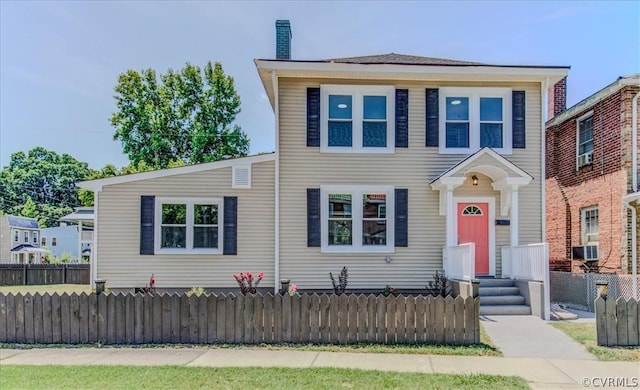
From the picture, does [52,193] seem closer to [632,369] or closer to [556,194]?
[556,194]

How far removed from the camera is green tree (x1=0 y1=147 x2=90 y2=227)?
2539 inches

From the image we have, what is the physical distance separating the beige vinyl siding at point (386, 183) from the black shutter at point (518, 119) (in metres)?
0.18

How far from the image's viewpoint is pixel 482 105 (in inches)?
511

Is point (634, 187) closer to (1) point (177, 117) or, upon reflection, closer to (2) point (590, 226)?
(2) point (590, 226)

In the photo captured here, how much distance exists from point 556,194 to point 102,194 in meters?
14.7

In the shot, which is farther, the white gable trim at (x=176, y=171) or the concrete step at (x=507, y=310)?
the white gable trim at (x=176, y=171)

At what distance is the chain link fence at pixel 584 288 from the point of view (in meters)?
12.1

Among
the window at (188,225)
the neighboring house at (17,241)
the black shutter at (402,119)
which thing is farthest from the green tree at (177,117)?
the black shutter at (402,119)

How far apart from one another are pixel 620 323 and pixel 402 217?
19.2ft

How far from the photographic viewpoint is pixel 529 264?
11133 millimetres

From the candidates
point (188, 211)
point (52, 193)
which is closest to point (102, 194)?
point (188, 211)

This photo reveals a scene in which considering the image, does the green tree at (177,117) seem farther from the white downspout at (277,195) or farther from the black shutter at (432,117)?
the black shutter at (432,117)

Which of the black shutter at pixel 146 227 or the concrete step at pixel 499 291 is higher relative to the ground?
the black shutter at pixel 146 227

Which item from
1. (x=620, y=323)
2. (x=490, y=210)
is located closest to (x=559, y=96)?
(x=490, y=210)
